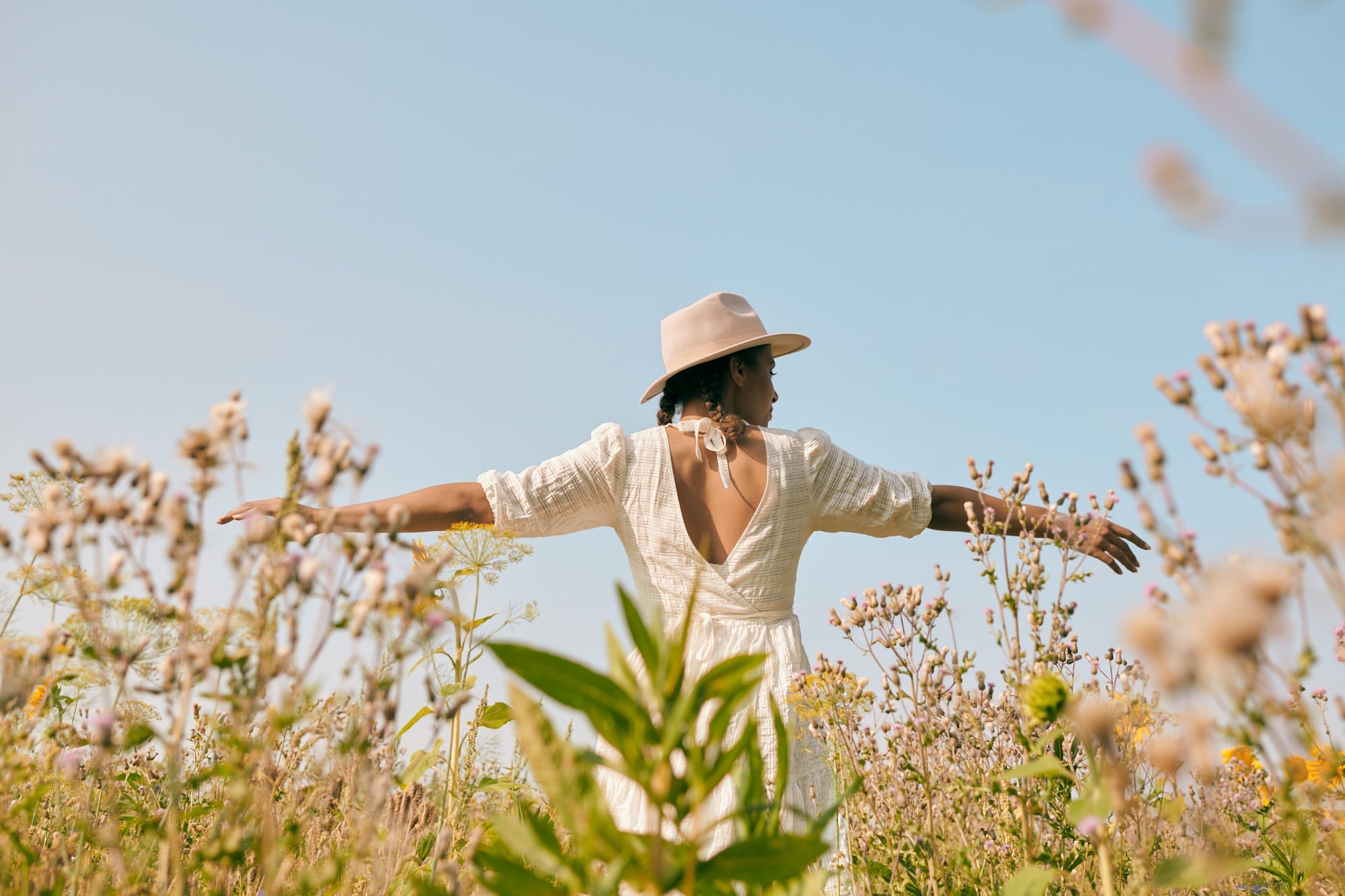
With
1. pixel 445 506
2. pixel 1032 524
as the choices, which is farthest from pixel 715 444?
pixel 1032 524

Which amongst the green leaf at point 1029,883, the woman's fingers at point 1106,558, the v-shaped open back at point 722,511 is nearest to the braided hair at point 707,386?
the v-shaped open back at point 722,511

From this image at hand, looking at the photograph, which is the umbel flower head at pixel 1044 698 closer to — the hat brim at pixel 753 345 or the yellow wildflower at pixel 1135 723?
the yellow wildflower at pixel 1135 723

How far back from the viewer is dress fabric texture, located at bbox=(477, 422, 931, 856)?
10.5 feet

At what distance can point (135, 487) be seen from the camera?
119cm

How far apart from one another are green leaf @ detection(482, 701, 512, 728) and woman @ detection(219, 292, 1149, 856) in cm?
46

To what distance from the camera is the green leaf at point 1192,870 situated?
81 centimetres

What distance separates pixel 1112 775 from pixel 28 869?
1.50m

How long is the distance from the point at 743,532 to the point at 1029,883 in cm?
212

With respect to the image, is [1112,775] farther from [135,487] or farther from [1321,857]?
[1321,857]

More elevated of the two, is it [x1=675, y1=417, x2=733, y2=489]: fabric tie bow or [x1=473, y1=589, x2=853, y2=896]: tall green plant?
[x1=675, y1=417, x2=733, y2=489]: fabric tie bow

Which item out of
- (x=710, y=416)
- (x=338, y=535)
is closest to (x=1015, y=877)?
(x=338, y=535)

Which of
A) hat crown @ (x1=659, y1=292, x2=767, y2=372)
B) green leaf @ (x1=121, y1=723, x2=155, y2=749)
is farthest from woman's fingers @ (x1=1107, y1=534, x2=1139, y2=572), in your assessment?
green leaf @ (x1=121, y1=723, x2=155, y2=749)

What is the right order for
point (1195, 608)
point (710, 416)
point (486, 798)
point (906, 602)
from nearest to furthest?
1. point (1195, 608)
2. point (906, 602)
3. point (486, 798)
4. point (710, 416)

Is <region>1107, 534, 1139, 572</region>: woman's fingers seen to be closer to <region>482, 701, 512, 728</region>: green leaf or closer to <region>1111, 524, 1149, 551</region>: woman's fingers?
<region>1111, 524, 1149, 551</region>: woman's fingers
